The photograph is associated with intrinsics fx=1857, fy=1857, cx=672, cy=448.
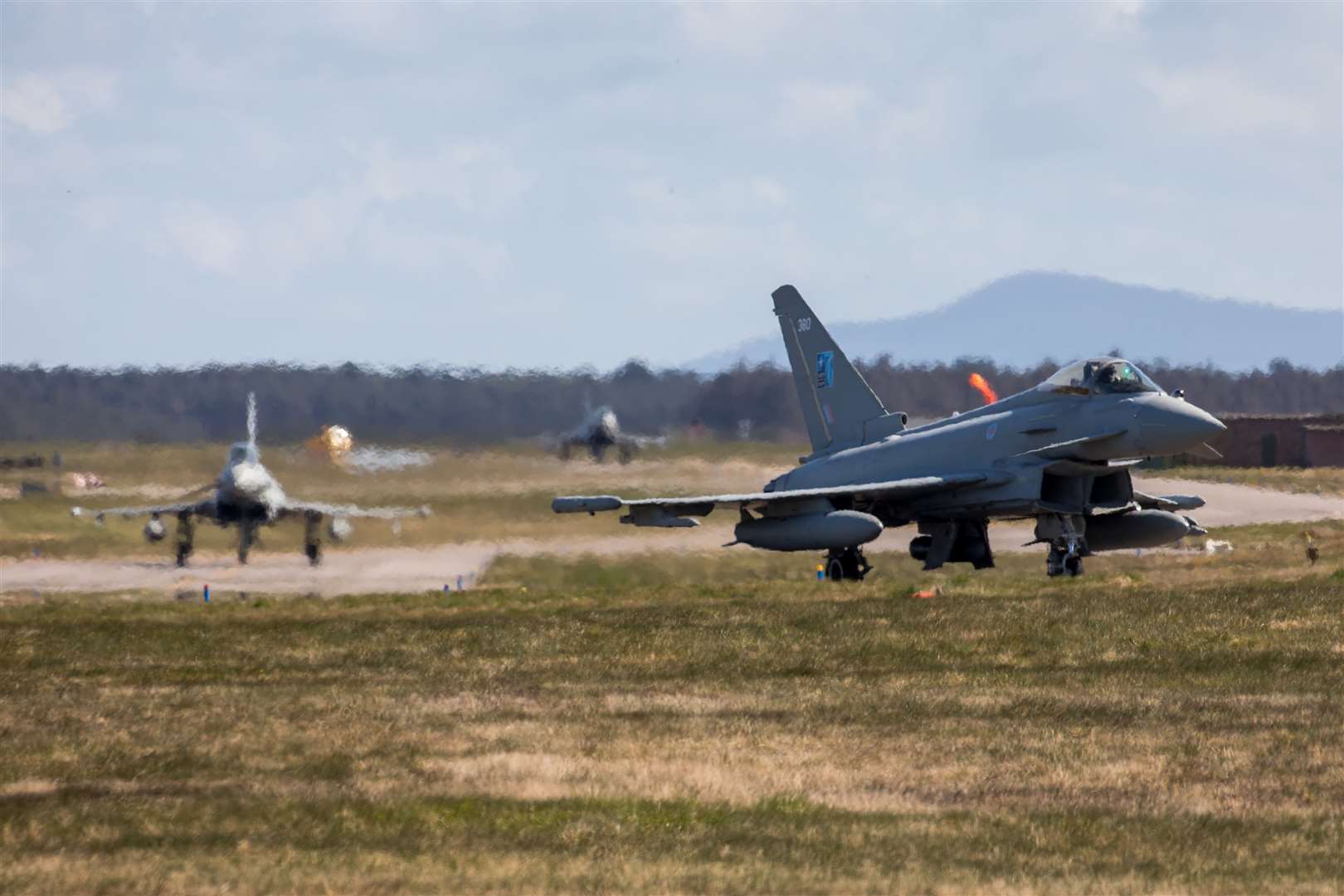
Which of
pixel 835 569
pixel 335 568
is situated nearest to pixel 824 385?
pixel 835 569

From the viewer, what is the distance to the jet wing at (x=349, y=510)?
3083 cm

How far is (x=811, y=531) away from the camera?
88.4 ft

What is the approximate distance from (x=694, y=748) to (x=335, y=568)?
19.2 metres

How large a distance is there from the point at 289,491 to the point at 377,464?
67.7 inches

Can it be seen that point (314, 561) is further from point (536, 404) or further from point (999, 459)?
point (999, 459)

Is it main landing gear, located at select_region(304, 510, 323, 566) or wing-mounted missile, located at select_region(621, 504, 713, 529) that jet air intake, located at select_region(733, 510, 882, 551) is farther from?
main landing gear, located at select_region(304, 510, 323, 566)

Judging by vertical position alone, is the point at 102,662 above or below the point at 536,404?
below

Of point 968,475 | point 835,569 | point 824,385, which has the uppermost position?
point 824,385

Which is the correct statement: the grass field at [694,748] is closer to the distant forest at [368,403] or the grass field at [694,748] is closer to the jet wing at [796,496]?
the jet wing at [796,496]

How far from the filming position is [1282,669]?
14664mm

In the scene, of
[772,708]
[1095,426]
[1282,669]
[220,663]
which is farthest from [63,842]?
[1095,426]

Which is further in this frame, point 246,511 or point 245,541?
point 246,511

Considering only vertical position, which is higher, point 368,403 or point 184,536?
point 368,403

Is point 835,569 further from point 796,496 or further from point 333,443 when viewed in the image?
point 333,443
